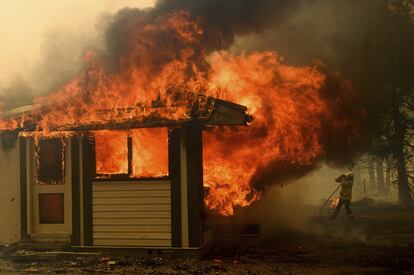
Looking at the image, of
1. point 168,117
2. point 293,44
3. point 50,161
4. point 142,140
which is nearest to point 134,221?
point 142,140

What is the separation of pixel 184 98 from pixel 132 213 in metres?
2.75

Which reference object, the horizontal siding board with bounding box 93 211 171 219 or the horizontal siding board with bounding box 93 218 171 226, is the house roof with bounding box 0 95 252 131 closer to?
the horizontal siding board with bounding box 93 211 171 219

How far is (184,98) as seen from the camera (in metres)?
9.84

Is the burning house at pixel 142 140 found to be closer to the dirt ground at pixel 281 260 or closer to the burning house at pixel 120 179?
the burning house at pixel 120 179

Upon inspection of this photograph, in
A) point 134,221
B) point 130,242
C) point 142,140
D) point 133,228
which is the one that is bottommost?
point 130,242

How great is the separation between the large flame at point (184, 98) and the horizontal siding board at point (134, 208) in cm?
71

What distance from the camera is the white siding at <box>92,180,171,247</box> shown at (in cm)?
1002

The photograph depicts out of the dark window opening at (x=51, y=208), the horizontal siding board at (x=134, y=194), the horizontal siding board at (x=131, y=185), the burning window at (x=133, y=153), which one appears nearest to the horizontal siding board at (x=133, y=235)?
the horizontal siding board at (x=134, y=194)

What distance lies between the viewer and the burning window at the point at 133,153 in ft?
33.4

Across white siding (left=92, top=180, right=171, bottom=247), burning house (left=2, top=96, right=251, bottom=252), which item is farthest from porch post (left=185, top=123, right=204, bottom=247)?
white siding (left=92, top=180, right=171, bottom=247)

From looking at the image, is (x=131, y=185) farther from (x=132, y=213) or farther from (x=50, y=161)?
(x=50, y=161)

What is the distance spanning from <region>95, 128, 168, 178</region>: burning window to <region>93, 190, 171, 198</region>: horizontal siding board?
0.35 metres

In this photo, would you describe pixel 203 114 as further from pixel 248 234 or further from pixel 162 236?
pixel 248 234

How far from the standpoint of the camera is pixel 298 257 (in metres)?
9.95
